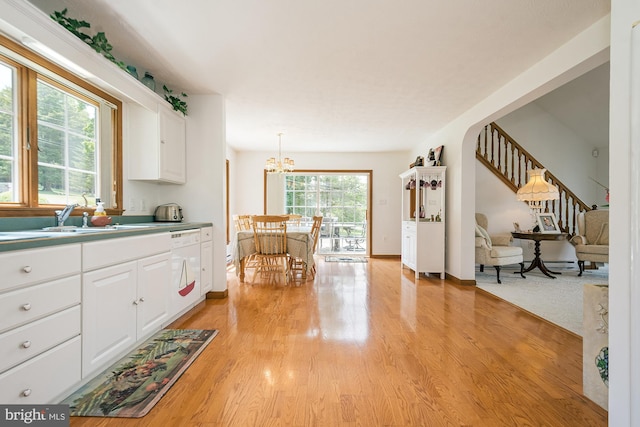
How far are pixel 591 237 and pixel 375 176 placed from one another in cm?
405

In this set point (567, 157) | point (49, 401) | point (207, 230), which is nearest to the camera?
point (49, 401)

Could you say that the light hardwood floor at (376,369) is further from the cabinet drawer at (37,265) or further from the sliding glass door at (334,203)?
the sliding glass door at (334,203)

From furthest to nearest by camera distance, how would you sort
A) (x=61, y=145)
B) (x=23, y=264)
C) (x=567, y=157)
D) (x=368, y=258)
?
(x=368, y=258) → (x=567, y=157) → (x=61, y=145) → (x=23, y=264)

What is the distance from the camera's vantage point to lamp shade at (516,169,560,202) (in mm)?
4629

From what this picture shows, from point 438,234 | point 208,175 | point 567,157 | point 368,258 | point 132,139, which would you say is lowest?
point 368,258

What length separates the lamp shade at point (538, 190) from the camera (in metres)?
4.63

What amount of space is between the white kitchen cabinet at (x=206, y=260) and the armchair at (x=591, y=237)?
5.71 meters

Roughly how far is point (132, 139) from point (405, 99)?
10.2 ft

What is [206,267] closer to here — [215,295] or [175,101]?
[215,295]

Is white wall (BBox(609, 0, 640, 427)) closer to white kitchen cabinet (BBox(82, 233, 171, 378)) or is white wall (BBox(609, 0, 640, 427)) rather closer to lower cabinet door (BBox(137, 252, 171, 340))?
white kitchen cabinet (BBox(82, 233, 171, 378))

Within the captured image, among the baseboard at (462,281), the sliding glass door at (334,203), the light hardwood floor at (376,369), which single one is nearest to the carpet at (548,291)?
the baseboard at (462,281)

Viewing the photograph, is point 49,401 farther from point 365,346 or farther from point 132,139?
point 132,139

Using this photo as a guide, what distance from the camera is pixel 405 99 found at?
3764 millimetres

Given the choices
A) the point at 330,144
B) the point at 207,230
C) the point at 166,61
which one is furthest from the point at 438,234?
the point at 166,61
